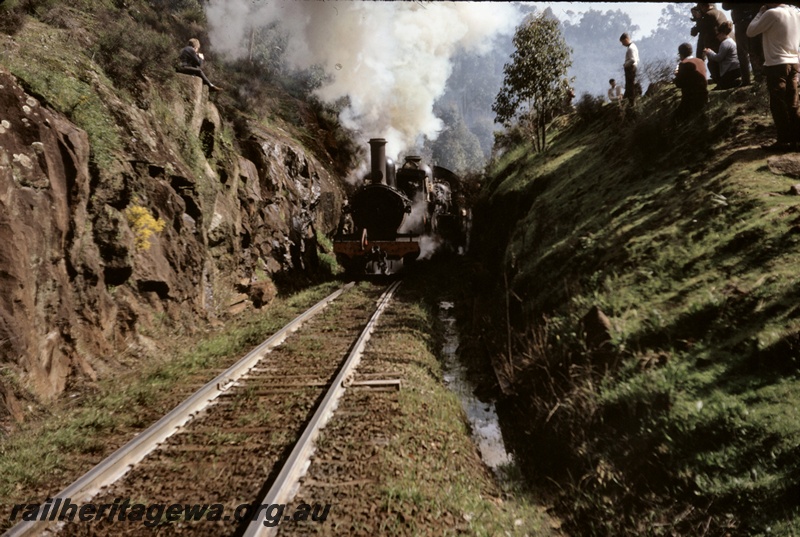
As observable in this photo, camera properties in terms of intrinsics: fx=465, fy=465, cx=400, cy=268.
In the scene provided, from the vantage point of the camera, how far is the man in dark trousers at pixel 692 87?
782 cm

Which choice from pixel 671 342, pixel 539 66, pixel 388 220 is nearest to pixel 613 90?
pixel 539 66

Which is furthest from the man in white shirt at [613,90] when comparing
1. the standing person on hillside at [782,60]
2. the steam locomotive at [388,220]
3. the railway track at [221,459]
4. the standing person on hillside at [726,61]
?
the railway track at [221,459]

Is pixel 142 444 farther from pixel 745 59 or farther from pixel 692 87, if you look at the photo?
pixel 745 59

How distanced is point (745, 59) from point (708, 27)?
193 cm

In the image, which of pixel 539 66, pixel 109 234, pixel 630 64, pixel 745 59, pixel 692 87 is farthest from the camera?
pixel 539 66

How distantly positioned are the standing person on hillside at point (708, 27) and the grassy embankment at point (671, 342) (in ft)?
7.90

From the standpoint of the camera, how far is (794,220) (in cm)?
468

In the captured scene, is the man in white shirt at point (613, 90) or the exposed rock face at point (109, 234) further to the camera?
the man in white shirt at point (613, 90)

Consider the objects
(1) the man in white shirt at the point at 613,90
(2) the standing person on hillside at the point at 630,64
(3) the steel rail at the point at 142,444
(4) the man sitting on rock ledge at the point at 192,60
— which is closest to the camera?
(3) the steel rail at the point at 142,444

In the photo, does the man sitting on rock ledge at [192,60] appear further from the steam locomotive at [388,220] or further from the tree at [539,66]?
the tree at [539,66]

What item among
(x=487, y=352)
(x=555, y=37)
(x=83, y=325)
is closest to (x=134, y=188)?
(x=83, y=325)

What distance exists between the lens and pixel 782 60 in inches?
223

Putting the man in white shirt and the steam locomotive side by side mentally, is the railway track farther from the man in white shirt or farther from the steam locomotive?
the man in white shirt

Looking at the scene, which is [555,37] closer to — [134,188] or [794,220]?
[794,220]
